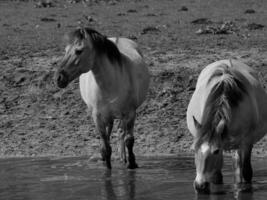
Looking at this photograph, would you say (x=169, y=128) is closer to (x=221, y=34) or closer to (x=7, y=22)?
(x=221, y=34)

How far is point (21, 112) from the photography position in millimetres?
13750

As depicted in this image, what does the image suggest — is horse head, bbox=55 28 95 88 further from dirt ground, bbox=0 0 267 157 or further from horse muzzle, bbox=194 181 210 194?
horse muzzle, bbox=194 181 210 194

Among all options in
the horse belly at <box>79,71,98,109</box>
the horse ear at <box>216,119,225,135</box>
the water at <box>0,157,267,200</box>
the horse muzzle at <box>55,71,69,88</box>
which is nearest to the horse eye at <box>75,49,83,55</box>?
the horse muzzle at <box>55,71,69,88</box>

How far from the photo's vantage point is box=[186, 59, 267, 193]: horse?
8594 mm

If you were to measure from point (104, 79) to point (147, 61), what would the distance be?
4.02m

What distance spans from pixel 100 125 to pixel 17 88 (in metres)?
3.73

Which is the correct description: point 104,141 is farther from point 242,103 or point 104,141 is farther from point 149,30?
point 149,30

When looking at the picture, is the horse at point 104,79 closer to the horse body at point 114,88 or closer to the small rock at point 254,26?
the horse body at point 114,88

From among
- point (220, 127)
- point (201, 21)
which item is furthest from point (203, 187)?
point (201, 21)

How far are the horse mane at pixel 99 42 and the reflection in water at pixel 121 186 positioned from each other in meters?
1.33

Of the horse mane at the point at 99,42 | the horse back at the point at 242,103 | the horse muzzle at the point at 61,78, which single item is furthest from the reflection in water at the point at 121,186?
the horse mane at the point at 99,42

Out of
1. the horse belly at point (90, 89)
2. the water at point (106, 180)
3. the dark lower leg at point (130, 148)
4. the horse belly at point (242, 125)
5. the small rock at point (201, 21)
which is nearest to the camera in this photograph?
the horse belly at point (242, 125)

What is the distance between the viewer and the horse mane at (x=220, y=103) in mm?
8594

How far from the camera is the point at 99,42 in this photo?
1084 cm
